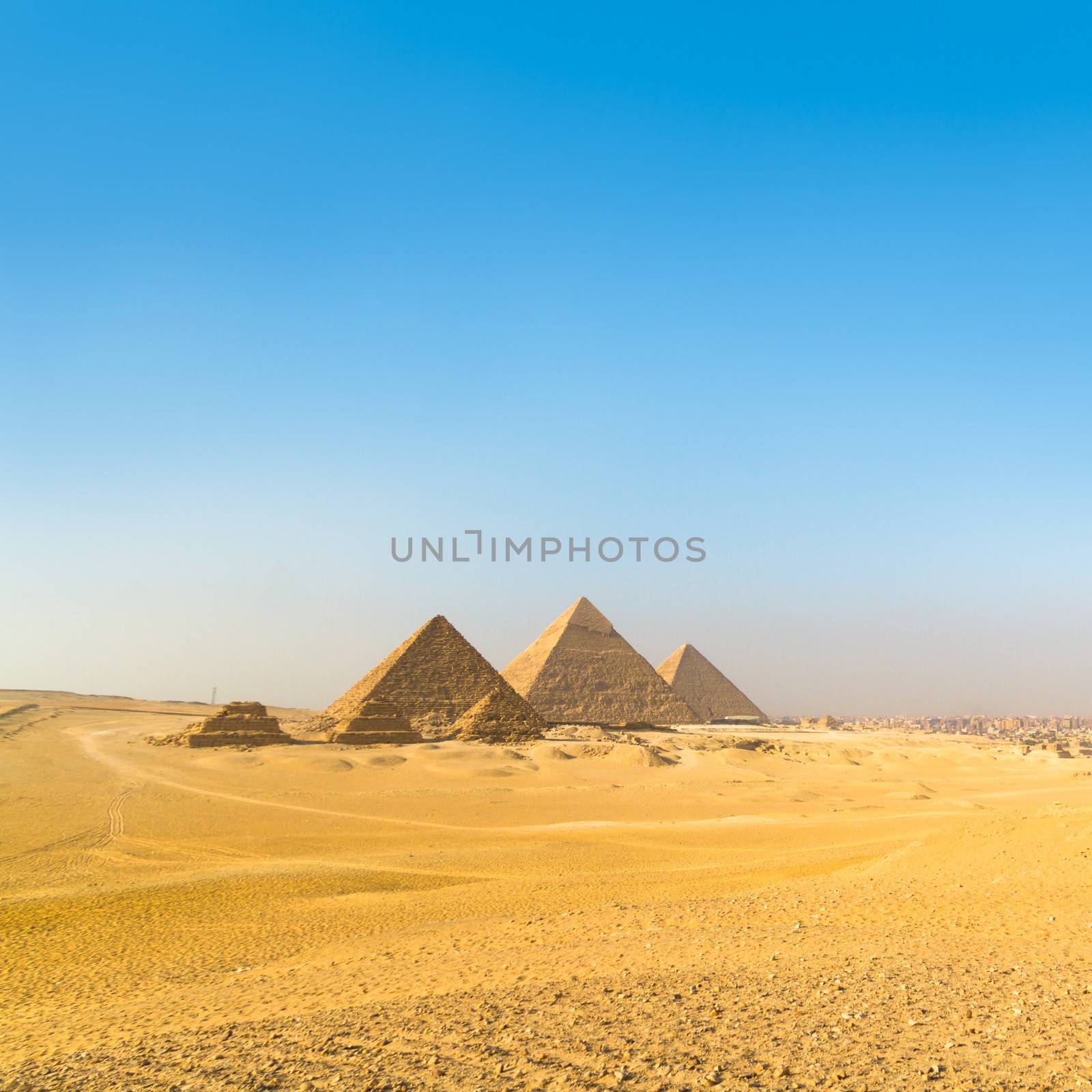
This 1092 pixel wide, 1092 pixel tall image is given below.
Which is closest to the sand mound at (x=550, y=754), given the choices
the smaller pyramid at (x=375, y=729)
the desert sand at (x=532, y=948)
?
the smaller pyramid at (x=375, y=729)

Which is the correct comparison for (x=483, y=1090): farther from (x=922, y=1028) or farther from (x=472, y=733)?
(x=472, y=733)

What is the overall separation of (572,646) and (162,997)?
66217 millimetres

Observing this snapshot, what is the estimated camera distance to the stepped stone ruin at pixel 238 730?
37.7m

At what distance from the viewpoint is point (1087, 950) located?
726 centimetres

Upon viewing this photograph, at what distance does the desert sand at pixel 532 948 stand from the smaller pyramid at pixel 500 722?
65.0ft

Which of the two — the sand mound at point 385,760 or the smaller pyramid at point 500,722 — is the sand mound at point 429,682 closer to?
the smaller pyramid at point 500,722

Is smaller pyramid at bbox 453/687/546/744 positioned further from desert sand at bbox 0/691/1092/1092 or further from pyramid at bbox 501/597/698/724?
pyramid at bbox 501/597/698/724

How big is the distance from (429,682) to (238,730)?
13.3 meters

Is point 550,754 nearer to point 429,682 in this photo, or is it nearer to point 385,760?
point 385,760

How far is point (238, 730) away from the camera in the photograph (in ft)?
127

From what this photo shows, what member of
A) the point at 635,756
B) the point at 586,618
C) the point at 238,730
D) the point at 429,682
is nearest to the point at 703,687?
the point at 586,618

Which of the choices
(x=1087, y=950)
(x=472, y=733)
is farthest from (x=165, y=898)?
(x=472, y=733)

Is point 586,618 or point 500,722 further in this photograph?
point 586,618

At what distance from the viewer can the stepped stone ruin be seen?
3772 cm
